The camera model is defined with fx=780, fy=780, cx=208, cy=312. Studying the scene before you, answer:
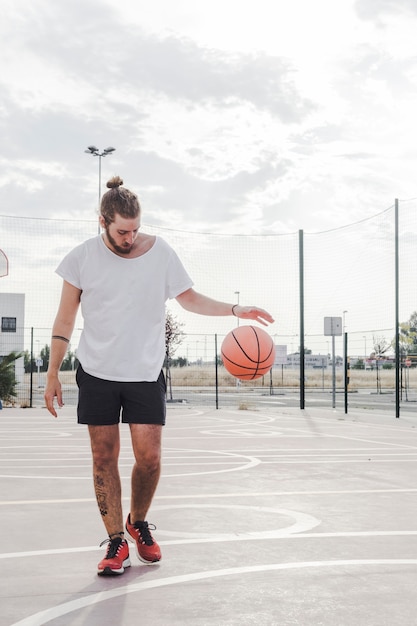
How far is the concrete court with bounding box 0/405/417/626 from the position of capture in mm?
3291

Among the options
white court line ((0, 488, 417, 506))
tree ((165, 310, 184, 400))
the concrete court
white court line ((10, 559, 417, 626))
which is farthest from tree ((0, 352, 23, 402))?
white court line ((10, 559, 417, 626))

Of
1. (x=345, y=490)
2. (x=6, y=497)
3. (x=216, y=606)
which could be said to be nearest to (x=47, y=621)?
(x=216, y=606)

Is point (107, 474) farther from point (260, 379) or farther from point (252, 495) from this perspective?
point (260, 379)

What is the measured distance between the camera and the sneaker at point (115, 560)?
12.8ft

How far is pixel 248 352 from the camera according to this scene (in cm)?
629

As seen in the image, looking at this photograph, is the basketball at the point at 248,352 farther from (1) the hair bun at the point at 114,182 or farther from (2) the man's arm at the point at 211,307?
(1) the hair bun at the point at 114,182

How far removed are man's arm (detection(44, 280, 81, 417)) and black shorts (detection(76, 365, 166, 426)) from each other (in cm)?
17

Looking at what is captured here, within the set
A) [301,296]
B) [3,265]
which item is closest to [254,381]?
[301,296]

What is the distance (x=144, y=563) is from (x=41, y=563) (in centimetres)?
54

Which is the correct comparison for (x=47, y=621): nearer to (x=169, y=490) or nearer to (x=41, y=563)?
(x=41, y=563)

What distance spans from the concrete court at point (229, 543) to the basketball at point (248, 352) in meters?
1.03

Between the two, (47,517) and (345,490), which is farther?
(345,490)

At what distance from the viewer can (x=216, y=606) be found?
10.9 feet

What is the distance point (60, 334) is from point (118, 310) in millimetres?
390
